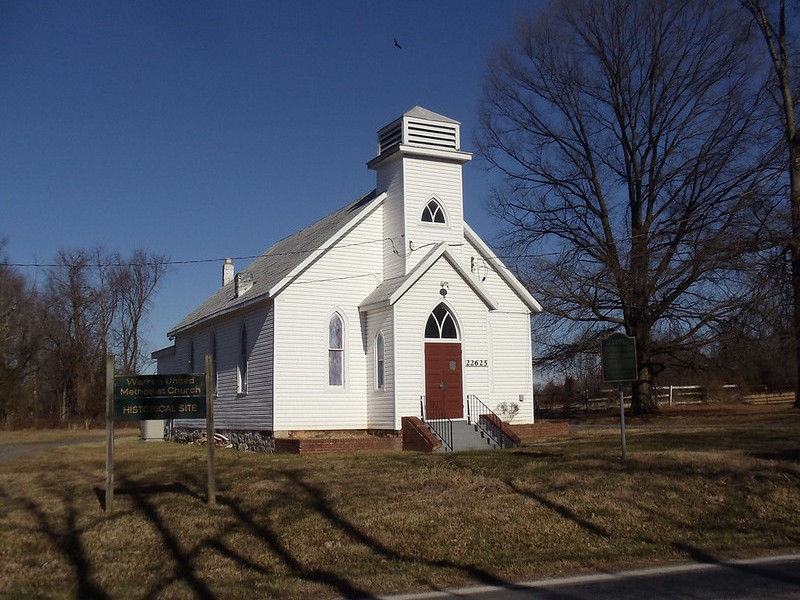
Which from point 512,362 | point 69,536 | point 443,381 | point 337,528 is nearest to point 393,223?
point 443,381

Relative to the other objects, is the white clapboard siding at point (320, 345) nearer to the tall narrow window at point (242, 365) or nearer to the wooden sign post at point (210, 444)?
the tall narrow window at point (242, 365)

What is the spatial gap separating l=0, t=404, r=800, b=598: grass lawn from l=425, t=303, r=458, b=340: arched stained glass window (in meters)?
6.46

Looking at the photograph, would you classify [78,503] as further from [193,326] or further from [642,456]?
[193,326]

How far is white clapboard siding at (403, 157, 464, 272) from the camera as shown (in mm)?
25938

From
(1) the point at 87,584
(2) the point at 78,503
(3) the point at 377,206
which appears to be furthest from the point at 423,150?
(1) the point at 87,584

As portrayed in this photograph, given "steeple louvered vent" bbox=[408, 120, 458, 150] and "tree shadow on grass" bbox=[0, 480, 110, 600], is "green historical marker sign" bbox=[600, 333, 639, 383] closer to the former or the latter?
"tree shadow on grass" bbox=[0, 480, 110, 600]

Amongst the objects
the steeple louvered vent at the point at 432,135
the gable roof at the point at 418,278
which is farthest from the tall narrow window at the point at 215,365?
the steeple louvered vent at the point at 432,135

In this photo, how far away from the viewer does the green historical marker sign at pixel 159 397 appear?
14609 millimetres

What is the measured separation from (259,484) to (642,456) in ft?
24.9

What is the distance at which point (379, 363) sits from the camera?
81.5ft

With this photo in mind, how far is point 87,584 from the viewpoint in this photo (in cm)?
1053

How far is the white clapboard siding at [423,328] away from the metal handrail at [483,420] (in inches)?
12.5

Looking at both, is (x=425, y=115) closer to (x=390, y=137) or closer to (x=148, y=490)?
(x=390, y=137)

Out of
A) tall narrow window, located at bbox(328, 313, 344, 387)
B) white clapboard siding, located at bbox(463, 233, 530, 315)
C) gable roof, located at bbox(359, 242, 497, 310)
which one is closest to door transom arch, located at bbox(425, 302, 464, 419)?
gable roof, located at bbox(359, 242, 497, 310)
